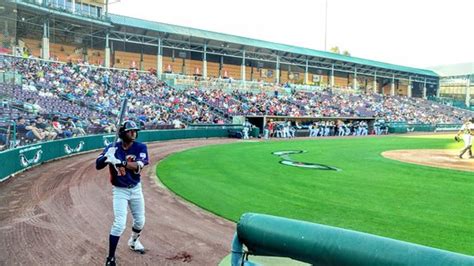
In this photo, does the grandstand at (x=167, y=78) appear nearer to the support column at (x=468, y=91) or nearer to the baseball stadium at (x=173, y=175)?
the baseball stadium at (x=173, y=175)

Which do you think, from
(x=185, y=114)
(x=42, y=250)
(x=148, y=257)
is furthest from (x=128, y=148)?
(x=185, y=114)

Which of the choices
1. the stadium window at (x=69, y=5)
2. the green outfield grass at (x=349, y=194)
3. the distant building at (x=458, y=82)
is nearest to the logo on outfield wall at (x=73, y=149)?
the green outfield grass at (x=349, y=194)

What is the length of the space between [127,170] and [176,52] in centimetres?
4304

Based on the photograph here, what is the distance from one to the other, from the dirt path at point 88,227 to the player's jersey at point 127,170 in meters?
1.15

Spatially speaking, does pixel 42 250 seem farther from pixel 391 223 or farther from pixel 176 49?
pixel 176 49

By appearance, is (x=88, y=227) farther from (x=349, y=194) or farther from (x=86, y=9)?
(x=86, y=9)

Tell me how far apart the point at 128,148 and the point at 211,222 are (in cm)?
265

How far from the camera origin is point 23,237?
6.51 m

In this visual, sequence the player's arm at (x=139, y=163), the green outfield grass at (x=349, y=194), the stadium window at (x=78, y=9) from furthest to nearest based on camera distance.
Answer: the stadium window at (x=78, y=9) < the green outfield grass at (x=349, y=194) < the player's arm at (x=139, y=163)

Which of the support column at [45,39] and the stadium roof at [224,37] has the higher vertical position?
the stadium roof at [224,37]

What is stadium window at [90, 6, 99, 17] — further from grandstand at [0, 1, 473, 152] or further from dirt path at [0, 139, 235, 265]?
dirt path at [0, 139, 235, 265]

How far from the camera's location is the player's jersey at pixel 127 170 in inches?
216

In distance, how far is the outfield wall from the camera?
38.7 ft

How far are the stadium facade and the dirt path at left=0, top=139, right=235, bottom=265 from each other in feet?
11.5
